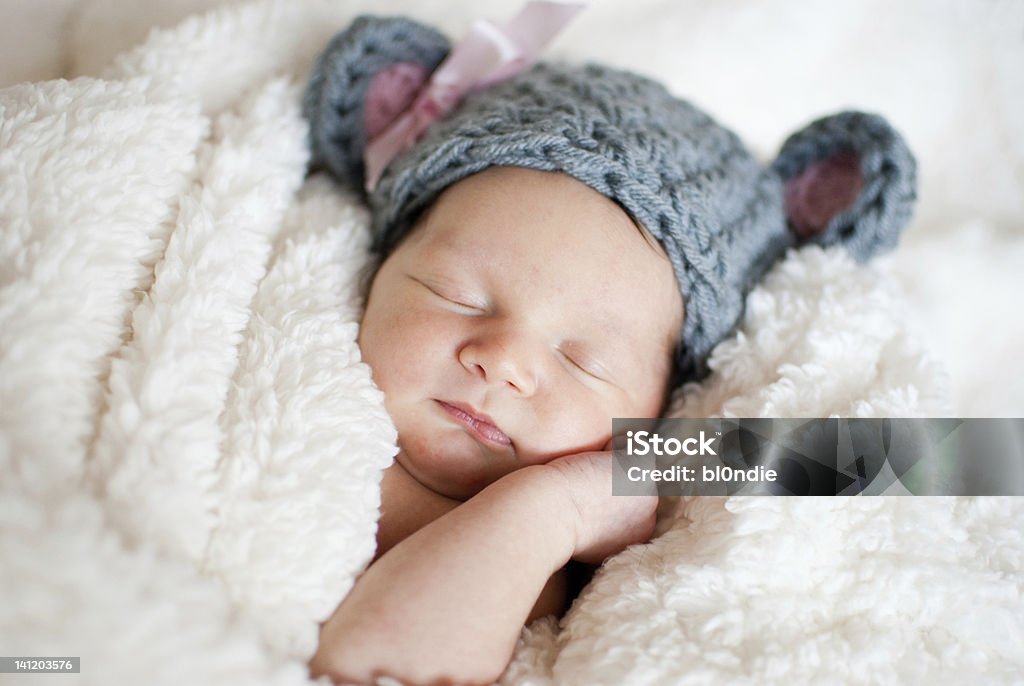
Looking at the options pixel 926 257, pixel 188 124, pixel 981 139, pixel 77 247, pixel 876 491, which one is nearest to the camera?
pixel 77 247

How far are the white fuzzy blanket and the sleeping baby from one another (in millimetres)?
69

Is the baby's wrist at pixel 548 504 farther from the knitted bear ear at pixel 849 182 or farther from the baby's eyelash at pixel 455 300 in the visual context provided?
the knitted bear ear at pixel 849 182

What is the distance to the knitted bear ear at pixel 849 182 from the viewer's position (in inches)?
53.1

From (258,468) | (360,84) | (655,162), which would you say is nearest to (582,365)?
(655,162)

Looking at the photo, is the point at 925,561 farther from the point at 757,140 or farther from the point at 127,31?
the point at 127,31

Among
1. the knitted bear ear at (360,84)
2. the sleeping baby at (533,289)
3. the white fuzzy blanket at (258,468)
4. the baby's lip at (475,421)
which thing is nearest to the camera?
the white fuzzy blanket at (258,468)

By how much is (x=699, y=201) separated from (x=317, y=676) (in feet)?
2.80

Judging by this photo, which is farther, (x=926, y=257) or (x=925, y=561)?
(x=926, y=257)

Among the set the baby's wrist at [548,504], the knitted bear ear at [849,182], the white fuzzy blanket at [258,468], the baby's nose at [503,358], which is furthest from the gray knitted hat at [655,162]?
the baby's wrist at [548,504]

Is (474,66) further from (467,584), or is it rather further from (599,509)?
(467,584)

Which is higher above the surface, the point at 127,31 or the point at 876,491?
the point at 127,31

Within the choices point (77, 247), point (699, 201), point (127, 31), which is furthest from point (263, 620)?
point (127, 31)

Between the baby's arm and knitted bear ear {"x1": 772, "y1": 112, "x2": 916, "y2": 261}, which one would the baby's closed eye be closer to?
the baby's arm

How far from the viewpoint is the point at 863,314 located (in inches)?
47.4
